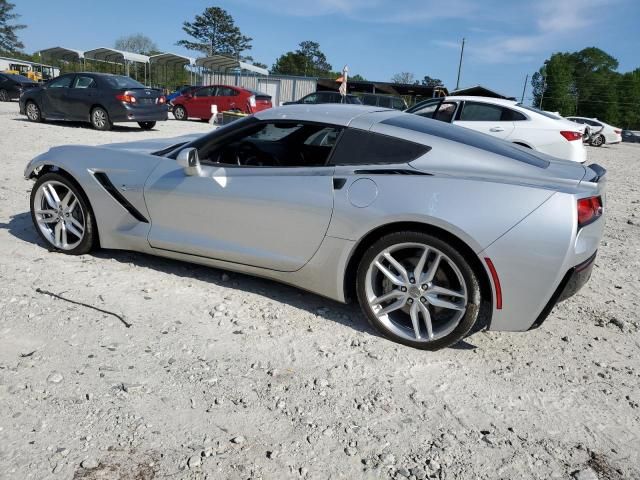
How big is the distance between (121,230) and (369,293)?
2.02m

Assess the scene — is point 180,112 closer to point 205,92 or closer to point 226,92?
point 205,92

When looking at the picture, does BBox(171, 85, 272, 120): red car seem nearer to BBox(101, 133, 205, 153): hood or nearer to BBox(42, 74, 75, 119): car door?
BBox(42, 74, 75, 119): car door

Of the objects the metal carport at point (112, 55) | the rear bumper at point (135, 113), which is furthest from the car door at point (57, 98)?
the metal carport at point (112, 55)

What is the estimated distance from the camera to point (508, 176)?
2.77 meters

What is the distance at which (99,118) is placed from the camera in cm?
1302

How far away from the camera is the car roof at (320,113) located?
3221mm

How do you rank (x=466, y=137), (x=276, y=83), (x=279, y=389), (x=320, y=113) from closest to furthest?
(x=279, y=389) → (x=466, y=137) → (x=320, y=113) → (x=276, y=83)

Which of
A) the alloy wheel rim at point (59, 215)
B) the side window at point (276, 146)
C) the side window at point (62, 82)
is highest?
the side window at point (62, 82)

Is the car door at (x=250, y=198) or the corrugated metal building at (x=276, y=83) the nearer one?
the car door at (x=250, y=198)

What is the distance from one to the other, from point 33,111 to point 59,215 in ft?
39.6

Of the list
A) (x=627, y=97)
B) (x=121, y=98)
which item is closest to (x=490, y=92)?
(x=121, y=98)

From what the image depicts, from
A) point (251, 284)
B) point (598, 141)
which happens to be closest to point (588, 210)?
point (251, 284)

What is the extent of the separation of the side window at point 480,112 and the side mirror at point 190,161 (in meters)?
7.27

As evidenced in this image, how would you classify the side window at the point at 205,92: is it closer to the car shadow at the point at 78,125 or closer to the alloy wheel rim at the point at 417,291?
the car shadow at the point at 78,125
